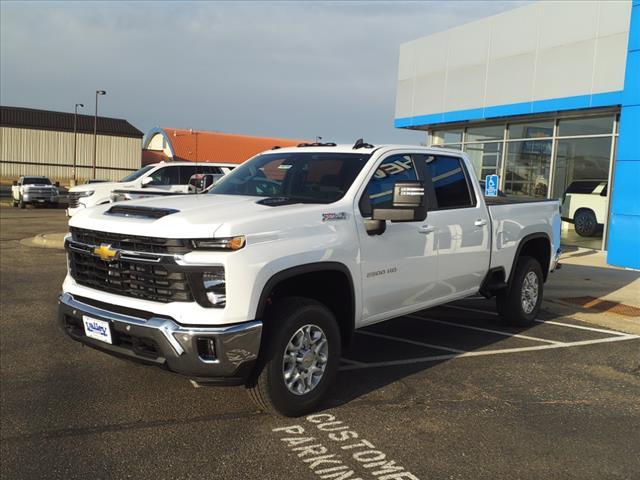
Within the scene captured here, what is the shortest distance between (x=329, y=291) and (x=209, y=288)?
1.15 m

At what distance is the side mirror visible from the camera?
4309 mm

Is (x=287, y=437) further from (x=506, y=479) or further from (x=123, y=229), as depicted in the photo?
(x=123, y=229)

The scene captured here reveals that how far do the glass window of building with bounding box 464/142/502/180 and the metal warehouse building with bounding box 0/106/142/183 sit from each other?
46.5m

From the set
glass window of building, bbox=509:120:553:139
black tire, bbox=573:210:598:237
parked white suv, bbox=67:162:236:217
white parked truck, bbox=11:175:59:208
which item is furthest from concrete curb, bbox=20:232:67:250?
white parked truck, bbox=11:175:59:208

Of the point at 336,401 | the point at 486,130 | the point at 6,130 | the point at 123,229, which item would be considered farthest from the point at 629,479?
the point at 6,130

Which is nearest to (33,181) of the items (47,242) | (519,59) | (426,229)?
(47,242)

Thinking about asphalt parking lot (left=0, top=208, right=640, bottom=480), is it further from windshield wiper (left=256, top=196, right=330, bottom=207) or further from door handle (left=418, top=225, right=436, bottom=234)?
windshield wiper (left=256, top=196, right=330, bottom=207)

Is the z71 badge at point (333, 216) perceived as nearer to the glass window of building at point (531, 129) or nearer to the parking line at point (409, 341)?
the parking line at point (409, 341)

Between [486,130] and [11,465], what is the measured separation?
51.9 feet

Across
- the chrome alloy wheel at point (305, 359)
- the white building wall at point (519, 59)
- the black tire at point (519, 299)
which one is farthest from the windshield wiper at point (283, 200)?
the white building wall at point (519, 59)

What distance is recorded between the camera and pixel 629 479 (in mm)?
3465

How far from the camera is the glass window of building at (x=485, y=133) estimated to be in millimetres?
16719

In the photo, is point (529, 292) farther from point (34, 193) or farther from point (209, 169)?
point (34, 193)

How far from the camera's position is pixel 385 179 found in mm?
4988
